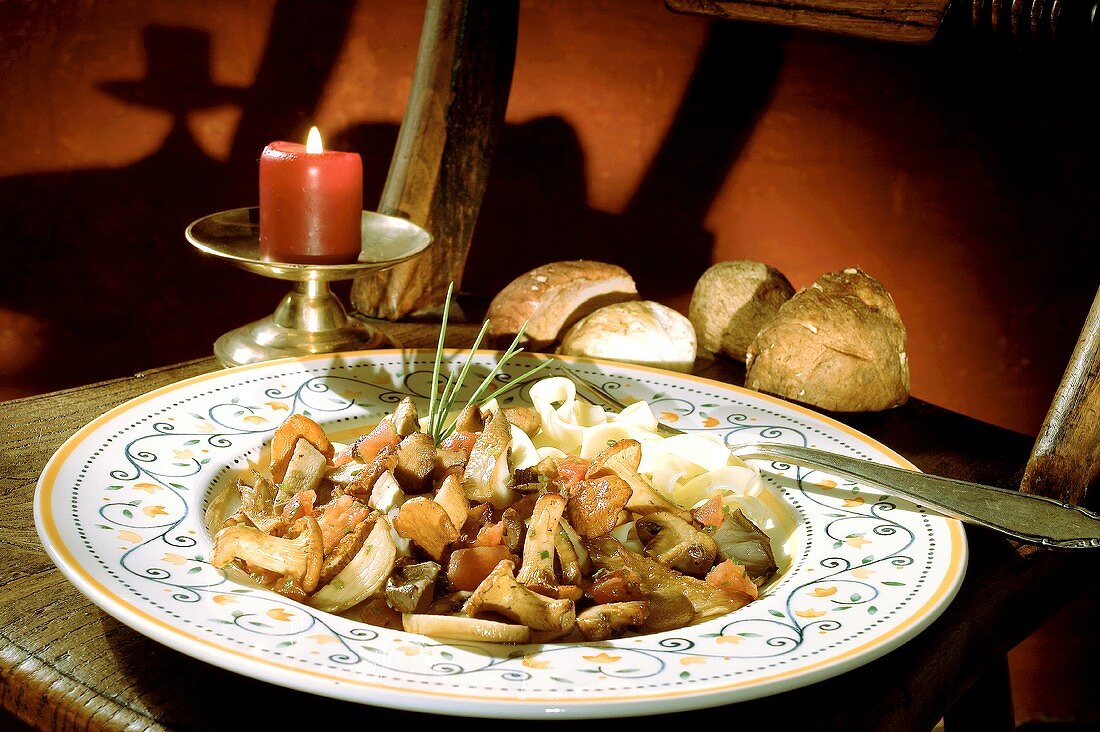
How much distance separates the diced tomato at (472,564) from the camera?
40.3 inches

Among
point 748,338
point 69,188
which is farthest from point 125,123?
point 748,338

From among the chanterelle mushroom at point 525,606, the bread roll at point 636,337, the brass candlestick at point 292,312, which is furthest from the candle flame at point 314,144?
the chanterelle mushroom at point 525,606

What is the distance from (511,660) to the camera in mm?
848

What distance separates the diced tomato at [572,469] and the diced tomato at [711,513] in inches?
5.2

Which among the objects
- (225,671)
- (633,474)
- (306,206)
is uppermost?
(306,206)

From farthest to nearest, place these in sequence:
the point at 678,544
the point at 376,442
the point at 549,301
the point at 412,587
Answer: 1. the point at 549,301
2. the point at 376,442
3. the point at 678,544
4. the point at 412,587

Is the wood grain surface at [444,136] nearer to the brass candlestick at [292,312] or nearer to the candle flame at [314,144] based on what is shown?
the brass candlestick at [292,312]

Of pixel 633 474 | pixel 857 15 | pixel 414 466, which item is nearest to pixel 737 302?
pixel 857 15

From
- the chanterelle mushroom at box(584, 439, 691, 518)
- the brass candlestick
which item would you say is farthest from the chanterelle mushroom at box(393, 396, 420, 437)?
the brass candlestick

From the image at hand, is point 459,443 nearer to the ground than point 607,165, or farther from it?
nearer to the ground

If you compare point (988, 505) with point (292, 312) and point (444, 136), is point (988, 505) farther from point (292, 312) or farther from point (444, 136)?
point (444, 136)

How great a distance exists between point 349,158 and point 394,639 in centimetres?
96

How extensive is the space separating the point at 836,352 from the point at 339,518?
838 mm

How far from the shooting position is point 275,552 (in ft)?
3.27
